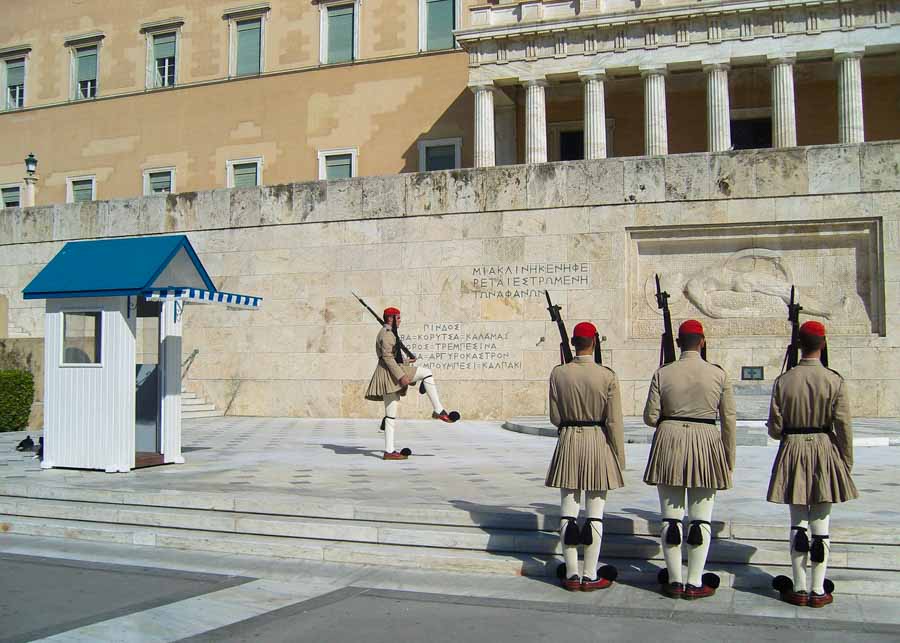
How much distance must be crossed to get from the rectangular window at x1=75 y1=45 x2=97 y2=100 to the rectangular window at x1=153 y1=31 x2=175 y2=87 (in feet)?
11.0

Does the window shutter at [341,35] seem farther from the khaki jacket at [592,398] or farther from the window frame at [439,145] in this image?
the khaki jacket at [592,398]

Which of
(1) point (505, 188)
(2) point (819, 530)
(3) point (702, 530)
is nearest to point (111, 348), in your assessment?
(3) point (702, 530)

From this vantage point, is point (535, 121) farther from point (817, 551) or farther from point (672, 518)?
point (817, 551)

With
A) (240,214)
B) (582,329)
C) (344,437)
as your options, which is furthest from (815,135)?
(582,329)

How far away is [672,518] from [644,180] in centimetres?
1312

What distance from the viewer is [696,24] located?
3152cm

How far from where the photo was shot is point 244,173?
38125 millimetres

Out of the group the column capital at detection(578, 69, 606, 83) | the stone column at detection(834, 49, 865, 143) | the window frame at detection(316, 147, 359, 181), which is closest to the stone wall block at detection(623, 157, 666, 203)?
the column capital at detection(578, 69, 606, 83)

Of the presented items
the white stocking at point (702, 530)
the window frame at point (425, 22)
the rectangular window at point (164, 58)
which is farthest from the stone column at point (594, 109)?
the white stocking at point (702, 530)

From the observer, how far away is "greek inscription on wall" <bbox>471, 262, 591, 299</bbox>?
18.7 meters

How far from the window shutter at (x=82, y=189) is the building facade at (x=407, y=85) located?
10 centimetres

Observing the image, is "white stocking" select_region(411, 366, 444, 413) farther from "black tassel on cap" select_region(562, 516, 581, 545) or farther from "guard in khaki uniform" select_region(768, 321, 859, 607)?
"guard in khaki uniform" select_region(768, 321, 859, 607)

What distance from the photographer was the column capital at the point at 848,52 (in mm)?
30312

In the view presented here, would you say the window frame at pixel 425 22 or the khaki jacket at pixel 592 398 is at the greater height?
the window frame at pixel 425 22
